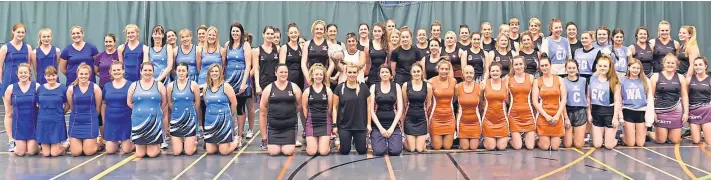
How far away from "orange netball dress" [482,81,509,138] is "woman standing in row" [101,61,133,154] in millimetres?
3142

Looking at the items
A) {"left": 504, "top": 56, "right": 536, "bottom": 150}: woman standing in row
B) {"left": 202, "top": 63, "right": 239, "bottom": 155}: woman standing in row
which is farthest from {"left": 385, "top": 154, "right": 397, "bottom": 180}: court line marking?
{"left": 202, "top": 63, "right": 239, "bottom": 155}: woman standing in row

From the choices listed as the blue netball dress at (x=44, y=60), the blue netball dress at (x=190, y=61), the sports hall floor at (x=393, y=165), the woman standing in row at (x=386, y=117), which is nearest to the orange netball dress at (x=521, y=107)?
the sports hall floor at (x=393, y=165)

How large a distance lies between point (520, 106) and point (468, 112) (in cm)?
48

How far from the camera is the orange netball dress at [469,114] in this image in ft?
18.1

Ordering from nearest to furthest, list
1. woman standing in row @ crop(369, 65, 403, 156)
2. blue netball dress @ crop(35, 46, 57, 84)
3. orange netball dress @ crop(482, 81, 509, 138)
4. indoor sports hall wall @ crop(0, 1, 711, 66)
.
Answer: woman standing in row @ crop(369, 65, 403, 156) < orange netball dress @ crop(482, 81, 509, 138) < blue netball dress @ crop(35, 46, 57, 84) < indoor sports hall wall @ crop(0, 1, 711, 66)

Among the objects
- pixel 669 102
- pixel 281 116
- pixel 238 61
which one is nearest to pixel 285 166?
pixel 281 116

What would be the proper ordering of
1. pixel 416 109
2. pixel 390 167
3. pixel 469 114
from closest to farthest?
pixel 390 167, pixel 416 109, pixel 469 114

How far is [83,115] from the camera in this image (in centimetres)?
529

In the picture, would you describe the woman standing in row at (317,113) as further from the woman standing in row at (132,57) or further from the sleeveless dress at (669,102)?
the sleeveless dress at (669,102)

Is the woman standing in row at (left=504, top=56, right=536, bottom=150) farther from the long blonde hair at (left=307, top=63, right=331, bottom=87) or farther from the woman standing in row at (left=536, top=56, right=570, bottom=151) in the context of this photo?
the long blonde hair at (left=307, top=63, right=331, bottom=87)

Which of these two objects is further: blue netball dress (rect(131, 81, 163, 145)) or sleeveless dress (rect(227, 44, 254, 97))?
sleeveless dress (rect(227, 44, 254, 97))

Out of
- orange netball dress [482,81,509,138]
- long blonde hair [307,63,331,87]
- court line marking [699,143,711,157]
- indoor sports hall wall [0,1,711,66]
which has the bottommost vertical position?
court line marking [699,143,711,157]

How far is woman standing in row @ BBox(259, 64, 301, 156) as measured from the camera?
5.33 m

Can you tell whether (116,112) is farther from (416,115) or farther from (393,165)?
(416,115)
